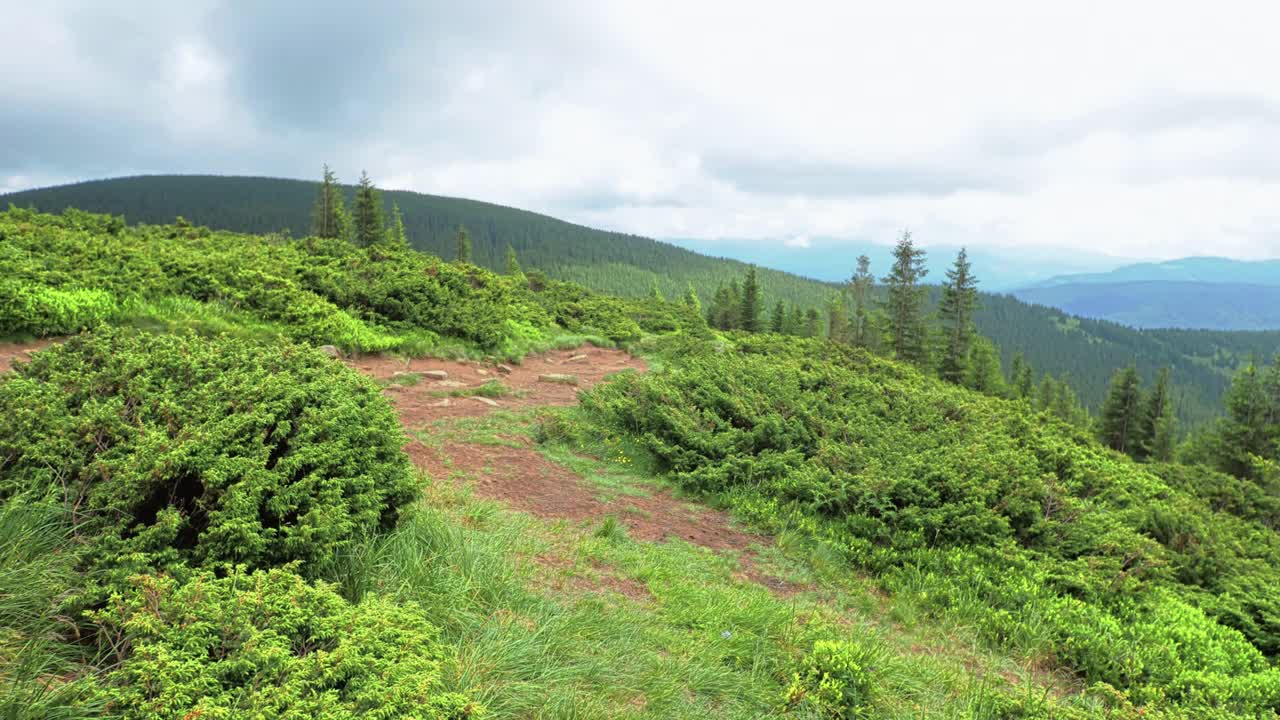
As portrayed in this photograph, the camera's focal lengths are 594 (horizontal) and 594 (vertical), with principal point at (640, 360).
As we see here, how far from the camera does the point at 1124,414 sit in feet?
139

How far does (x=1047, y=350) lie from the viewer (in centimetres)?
17875

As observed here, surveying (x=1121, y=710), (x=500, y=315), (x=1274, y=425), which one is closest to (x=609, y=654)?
(x=1121, y=710)

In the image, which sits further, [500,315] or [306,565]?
[500,315]

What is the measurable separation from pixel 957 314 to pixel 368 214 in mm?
41766

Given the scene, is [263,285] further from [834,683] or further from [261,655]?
[834,683]

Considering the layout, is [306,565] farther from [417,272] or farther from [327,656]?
[417,272]

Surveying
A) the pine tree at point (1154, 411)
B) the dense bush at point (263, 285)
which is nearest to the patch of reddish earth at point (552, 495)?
the dense bush at point (263, 285)

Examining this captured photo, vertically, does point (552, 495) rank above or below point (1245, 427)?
above

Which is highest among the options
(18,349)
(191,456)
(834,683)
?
(18,349)

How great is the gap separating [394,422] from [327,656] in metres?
2.83

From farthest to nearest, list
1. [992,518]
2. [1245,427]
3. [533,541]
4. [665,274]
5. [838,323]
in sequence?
[665,274] → [838,323] → [1245,427] → [992,518] → [533,541]

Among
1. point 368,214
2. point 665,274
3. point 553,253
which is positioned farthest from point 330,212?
point 553,253

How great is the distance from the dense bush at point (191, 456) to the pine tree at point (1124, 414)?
169 ft

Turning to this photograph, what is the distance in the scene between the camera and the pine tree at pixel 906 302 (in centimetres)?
3594
